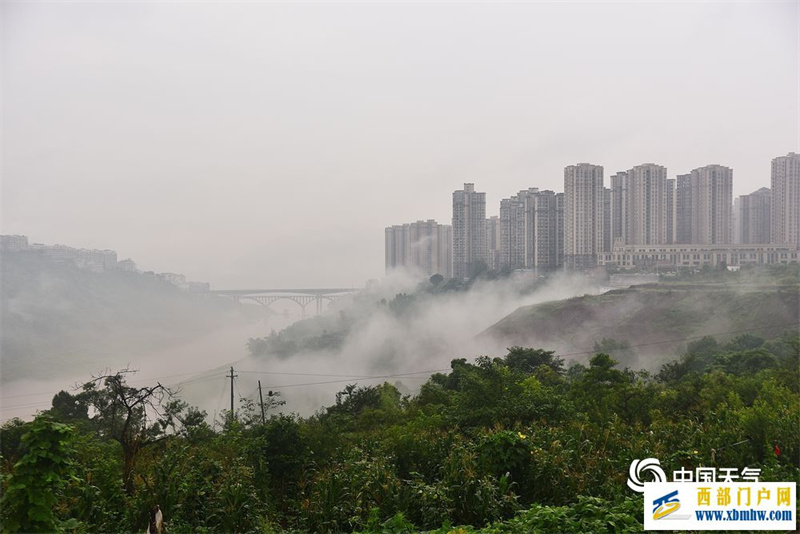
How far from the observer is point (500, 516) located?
3289 millimetres

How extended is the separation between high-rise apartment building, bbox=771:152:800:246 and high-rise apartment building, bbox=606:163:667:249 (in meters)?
4.05

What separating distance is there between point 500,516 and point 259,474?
2.26 meters

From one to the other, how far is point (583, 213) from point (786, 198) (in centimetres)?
758

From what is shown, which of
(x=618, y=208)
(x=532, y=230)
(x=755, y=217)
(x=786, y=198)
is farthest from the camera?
(x=532, y=230)

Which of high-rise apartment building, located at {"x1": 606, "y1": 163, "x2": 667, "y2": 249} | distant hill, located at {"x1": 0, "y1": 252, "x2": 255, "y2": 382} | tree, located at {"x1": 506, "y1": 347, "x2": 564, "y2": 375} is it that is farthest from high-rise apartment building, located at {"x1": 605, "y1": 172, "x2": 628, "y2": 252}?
distant hill, located at {"x1": 0, "y1": 252, "x2": 255, "y2": 382}

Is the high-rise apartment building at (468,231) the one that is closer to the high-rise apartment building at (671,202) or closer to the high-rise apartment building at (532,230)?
the high-rise apartment building at (532,230)

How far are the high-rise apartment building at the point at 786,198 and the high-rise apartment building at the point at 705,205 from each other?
6.42ft

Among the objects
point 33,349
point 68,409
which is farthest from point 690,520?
point 33,349

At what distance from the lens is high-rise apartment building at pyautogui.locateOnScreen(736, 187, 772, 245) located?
19.3 meters

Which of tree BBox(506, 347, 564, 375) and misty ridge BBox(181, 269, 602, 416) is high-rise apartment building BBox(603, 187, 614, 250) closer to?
misty ridge BBox(181, 269, 602, 416)

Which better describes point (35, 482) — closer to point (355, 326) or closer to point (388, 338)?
point (355, 326)

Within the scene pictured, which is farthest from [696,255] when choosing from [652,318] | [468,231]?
[468,231]

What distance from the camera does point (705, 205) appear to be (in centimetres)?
2067

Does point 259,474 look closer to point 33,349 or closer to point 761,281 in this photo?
point 33,349
